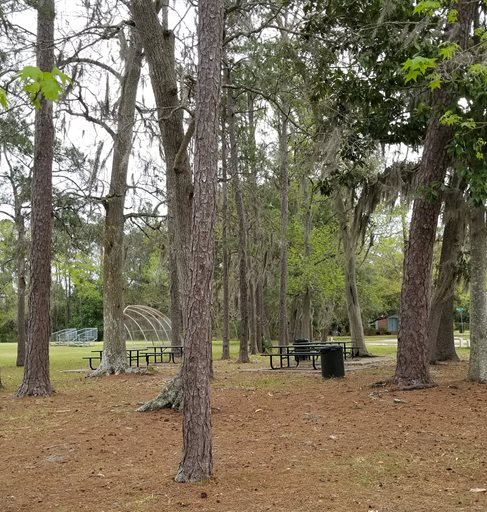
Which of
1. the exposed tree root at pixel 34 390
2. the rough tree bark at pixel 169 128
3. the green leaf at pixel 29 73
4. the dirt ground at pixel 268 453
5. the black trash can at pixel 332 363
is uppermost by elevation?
the rough tree bark at pixel 169 128

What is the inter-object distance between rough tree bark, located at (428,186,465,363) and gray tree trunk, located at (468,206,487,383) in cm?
78

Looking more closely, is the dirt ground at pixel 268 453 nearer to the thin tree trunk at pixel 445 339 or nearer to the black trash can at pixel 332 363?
the black trash can at pixel 332 363

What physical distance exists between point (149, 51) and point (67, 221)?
21.7 feet

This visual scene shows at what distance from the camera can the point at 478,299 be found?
9.41m

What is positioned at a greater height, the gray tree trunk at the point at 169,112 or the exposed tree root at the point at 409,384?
the gray tree trunk at the point at 169,112

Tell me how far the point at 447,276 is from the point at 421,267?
3.61 metres

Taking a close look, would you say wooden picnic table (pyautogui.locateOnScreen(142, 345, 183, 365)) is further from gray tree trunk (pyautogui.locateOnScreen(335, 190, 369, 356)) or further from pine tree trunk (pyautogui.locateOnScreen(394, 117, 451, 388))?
pine tree trunk (pyautogui.locateOnScreen(394, 117, 451, 388))

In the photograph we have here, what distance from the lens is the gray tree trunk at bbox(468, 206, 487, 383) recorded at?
9.41 m

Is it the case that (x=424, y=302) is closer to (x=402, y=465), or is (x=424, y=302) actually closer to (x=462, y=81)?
(x=462, y=81)

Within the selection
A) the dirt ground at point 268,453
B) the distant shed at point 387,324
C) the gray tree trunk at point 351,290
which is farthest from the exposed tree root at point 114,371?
the distant shed at point 387,324

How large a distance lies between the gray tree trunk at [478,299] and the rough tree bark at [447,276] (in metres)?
0.78

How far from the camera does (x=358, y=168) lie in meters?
11.6

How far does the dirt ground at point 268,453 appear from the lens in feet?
13.7

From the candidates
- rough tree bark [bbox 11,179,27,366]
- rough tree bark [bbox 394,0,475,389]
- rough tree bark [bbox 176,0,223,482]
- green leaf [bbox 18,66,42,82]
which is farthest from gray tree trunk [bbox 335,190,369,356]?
green leaf [bbox 18,66,42,82]
